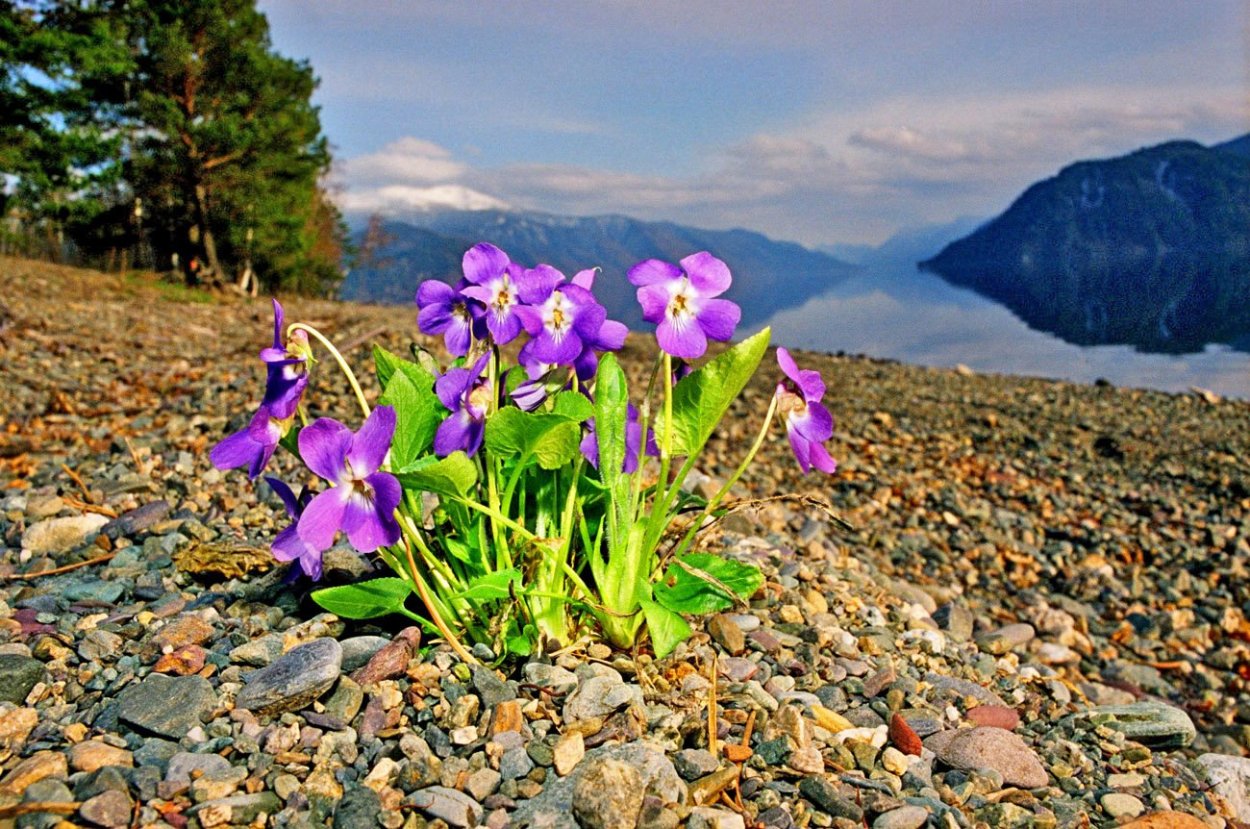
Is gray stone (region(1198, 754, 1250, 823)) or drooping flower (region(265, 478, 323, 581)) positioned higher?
drooping flower (region(265, 478, 323, 581))

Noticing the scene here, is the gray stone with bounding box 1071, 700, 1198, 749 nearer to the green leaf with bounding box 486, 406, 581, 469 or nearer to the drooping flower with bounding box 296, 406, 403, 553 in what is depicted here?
the green leaf with bounding box 486, 406, 581, 469

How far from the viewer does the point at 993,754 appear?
91.4 inches

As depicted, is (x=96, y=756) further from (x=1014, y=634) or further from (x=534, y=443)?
(x=1014, y=634)

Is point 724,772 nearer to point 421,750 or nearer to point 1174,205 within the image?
point 421,750

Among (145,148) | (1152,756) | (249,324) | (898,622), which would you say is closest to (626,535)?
(898,622)

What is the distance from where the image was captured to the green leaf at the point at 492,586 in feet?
7.46

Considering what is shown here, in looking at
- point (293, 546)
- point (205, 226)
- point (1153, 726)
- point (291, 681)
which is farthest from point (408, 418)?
point (205, 226)

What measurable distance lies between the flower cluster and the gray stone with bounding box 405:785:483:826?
0.51 metres

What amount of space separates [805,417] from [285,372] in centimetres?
139

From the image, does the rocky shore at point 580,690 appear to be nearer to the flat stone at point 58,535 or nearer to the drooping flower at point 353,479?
the flat stone at point 58,535

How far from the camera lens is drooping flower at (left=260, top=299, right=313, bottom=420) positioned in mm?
2121

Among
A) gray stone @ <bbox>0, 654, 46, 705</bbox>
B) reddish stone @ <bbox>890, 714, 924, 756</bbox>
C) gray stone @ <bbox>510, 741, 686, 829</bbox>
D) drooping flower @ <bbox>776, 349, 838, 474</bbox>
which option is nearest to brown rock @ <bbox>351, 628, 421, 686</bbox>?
gray stone @ <bbox>510, 741, 686, 829</bbox>

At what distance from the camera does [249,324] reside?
44.7 feet

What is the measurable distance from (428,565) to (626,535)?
58cm
